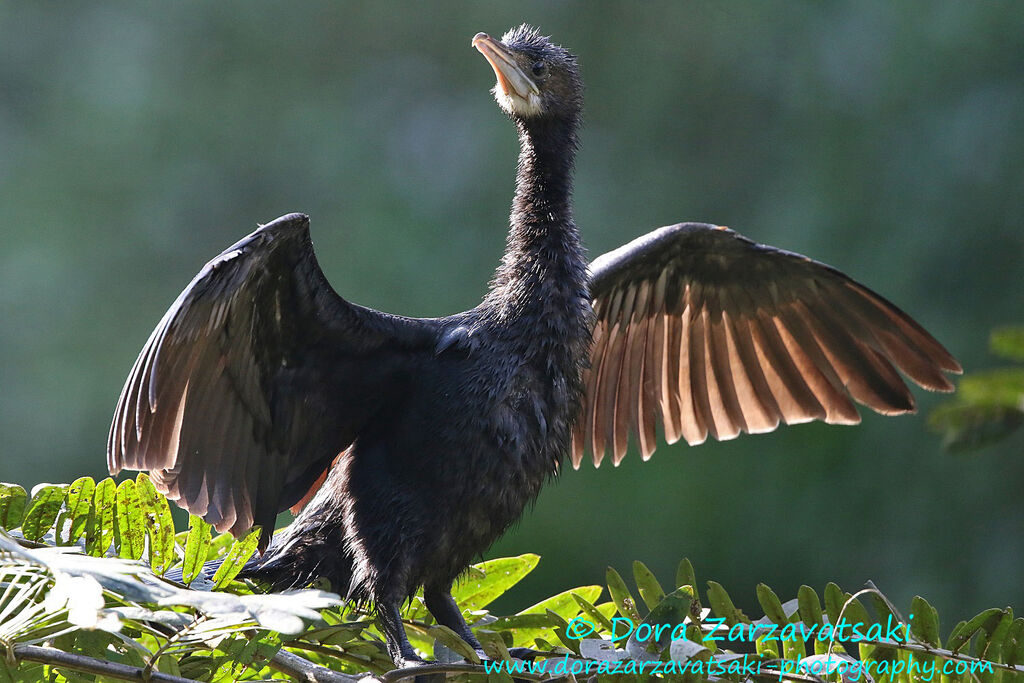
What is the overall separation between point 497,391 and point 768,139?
4154 millimetres

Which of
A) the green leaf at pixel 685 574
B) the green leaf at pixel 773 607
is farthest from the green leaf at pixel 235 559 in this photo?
the green leaf at pixel 773 607

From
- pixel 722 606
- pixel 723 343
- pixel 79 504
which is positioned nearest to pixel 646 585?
pixel 722 606

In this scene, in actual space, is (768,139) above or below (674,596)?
above

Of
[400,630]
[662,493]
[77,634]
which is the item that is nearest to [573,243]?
[400,630]

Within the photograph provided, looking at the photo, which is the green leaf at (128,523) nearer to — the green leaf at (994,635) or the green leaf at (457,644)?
the green leaf at (457,644)

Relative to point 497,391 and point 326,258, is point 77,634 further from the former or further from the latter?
point 326,258

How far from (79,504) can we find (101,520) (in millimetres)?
46

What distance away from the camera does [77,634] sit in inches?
60.2

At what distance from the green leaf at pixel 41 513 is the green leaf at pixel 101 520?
0.06 meters

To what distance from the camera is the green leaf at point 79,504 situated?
1.73 metres

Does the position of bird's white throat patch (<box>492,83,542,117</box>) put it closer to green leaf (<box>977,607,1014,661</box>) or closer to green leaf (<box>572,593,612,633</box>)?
green leaf (<box>572,593,612,633</box>)

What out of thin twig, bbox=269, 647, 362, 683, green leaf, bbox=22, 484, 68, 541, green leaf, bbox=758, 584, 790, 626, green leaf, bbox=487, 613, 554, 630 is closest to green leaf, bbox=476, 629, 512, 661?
green leaf, bbox=487, 613, 554, 630

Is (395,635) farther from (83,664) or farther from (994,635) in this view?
(994,635)

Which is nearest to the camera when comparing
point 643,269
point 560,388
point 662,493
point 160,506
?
point 160,506
